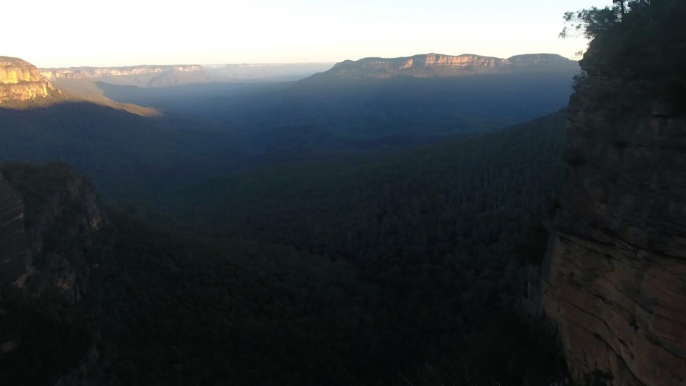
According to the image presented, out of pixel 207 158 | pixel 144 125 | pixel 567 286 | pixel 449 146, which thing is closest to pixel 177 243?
pixel 567 286

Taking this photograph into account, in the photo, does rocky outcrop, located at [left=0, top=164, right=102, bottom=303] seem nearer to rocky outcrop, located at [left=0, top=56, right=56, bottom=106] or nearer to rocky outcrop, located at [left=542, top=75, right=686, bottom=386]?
rocky outcrop, located at [left=542, top=75, right=686, bottom=386]

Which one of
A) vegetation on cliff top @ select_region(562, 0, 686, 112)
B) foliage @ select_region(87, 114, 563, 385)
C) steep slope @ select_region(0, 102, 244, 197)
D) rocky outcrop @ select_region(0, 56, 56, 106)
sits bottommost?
steep slope @ select_region(0, 102, 244, 197)

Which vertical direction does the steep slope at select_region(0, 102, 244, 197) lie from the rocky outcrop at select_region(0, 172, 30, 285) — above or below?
below

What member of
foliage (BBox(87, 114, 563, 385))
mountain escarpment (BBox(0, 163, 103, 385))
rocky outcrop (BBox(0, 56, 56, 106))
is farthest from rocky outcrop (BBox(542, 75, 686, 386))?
rocky outcrop (BBox(0, 56, 56, 106))

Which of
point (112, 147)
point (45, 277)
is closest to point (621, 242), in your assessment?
point (45, 277)

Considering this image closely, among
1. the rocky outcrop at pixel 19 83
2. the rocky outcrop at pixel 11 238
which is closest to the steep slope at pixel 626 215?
the rocky outcrop at pixel 11 238

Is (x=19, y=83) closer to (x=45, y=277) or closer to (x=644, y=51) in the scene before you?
(x=45, y=277)
